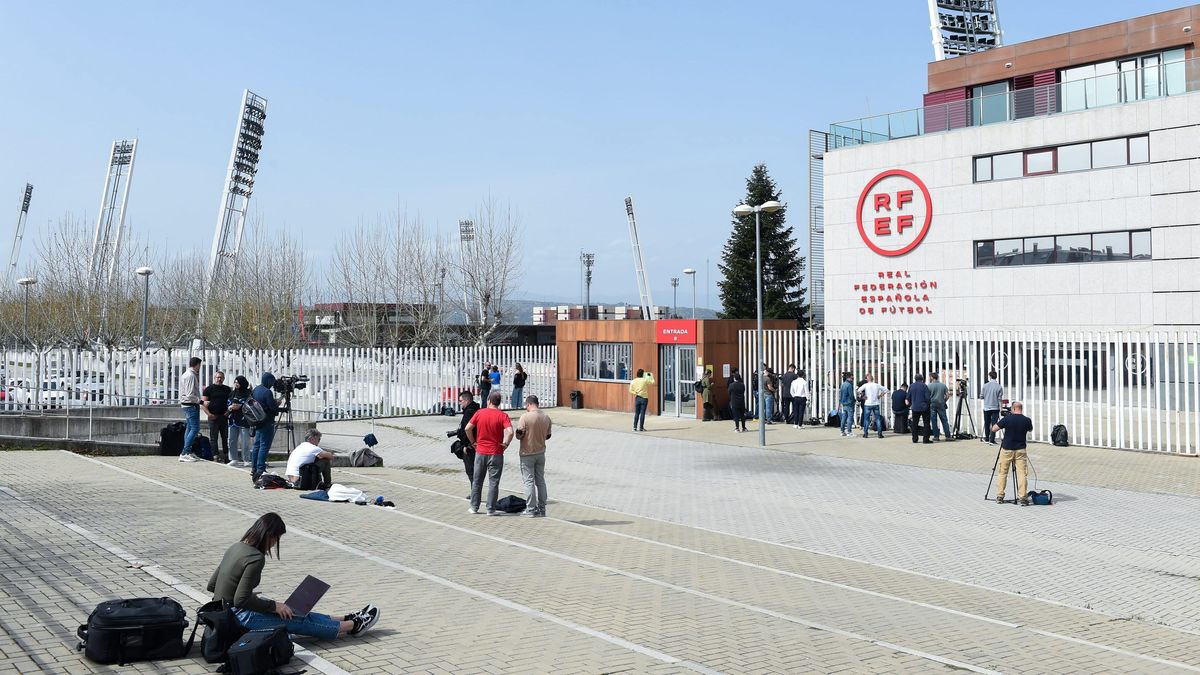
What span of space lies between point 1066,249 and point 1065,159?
112 inches

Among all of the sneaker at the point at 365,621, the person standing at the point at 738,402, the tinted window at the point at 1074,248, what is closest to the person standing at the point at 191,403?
the sneaker at the point at 365,621

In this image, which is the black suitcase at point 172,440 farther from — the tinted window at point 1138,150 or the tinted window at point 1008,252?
the tinted window at point 1138,150

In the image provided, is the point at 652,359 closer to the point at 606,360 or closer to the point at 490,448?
the point at 606,360

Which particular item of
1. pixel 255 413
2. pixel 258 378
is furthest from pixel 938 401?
pixel 258 378

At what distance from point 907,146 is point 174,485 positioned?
28.2 meters

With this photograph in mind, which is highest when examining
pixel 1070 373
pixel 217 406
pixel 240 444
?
pixel 1070 373

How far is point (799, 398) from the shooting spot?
28062 mm

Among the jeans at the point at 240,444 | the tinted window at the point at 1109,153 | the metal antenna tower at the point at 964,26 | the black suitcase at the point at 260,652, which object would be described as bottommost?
the black suitcase at the point at 260,652

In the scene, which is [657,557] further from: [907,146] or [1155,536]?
[907,146]

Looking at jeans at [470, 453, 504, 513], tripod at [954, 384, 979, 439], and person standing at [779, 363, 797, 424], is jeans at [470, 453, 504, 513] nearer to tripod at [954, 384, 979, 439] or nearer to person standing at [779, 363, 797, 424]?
tripod at [954, 384, 979, 439]

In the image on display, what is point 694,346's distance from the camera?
101 feet

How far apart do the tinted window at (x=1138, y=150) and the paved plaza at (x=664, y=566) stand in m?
14.1

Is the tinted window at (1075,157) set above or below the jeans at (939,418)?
above

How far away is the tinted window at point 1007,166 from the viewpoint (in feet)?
107
